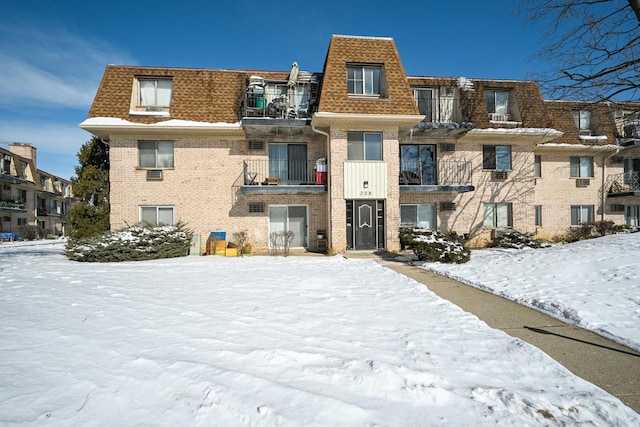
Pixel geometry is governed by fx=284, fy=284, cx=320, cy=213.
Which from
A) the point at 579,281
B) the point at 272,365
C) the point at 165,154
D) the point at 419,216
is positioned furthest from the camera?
the point at 419,216

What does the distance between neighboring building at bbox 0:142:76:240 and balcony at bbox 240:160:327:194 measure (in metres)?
31.6

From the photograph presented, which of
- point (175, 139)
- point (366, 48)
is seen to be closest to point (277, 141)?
point (175, 139)

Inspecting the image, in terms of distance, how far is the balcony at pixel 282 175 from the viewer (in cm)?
1316

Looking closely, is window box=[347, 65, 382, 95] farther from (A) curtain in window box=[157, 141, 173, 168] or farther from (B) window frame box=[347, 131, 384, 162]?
(A) curtain in window box=[157, 141, 173, 168]

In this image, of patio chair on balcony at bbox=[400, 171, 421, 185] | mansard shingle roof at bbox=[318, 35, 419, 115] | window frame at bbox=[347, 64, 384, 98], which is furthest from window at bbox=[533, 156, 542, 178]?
window frame at bbox=[347, 64, 384, 98]

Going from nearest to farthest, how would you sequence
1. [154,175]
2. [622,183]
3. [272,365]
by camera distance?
[272,365] < [154,175] < [622,183]

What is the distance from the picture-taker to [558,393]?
2707mm

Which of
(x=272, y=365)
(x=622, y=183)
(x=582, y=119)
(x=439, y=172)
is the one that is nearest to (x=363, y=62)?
(x=439, y=172)

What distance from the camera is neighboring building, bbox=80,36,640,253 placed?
41.4 feet

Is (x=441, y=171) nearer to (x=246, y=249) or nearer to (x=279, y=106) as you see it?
(x=279, y=106)

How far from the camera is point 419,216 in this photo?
14891mm

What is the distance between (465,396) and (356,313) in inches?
91.5

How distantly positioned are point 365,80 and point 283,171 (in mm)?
5737

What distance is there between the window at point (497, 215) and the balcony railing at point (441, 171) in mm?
1925
